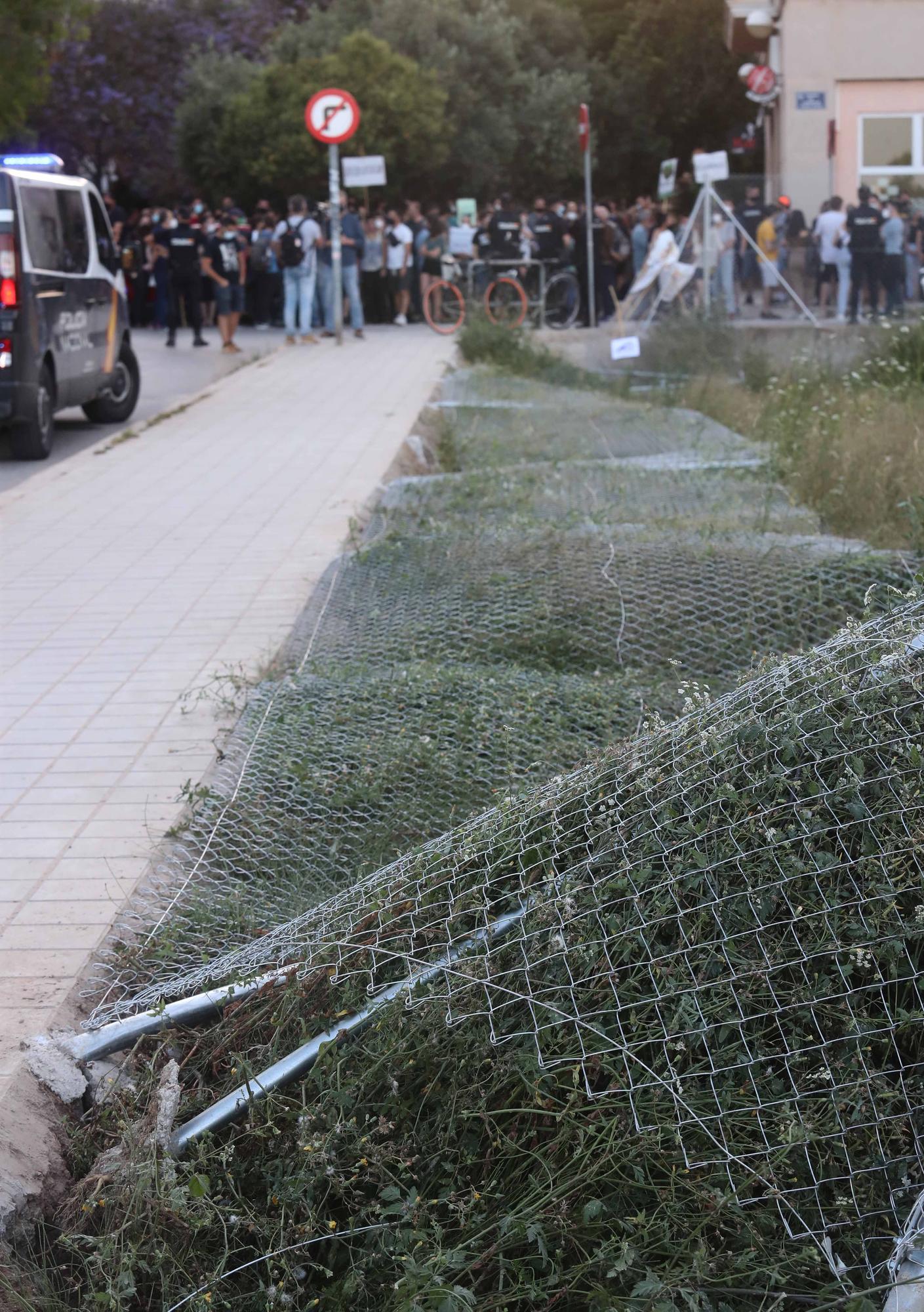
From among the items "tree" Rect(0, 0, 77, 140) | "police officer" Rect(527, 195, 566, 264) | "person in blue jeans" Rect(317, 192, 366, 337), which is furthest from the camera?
"police officer" Rect(527, 195, 566, 264)

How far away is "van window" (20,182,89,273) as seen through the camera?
11141mm

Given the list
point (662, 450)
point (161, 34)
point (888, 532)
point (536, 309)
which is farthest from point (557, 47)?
point (888, 532)

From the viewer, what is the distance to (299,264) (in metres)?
19.5

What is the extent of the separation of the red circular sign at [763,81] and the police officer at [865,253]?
7318 millimetres

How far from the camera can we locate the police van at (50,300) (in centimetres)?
1088

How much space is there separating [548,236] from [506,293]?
1844 millimetres

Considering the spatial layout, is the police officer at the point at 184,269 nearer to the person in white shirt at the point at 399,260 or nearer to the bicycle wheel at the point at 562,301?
the person in white shirt at the point at 399,260

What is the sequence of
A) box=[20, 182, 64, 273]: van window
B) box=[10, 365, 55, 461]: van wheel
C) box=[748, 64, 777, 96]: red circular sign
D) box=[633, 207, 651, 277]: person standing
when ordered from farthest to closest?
box=[748, 64, 777, 96]: red circular sign
box=[633, 207, 651, 277]: person standing
box=[10, 365, 55, 461]: van wheel
box=[20, 182, 64, 273]: van window

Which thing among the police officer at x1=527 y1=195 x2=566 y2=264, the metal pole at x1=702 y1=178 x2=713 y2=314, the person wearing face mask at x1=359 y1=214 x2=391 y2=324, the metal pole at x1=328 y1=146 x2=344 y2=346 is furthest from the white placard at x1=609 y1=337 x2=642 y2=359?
the police officer at x1=527 y1=195 x2=566 y2=264

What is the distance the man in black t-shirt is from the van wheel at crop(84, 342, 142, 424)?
24.6 ft

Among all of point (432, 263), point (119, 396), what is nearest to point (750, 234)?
point (432, 263)

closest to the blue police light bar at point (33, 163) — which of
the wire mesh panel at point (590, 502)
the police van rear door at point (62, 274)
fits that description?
the police van rear door at point (62, 274)

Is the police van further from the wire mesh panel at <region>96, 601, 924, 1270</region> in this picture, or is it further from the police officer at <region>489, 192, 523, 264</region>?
the police officer at <region>489, 192, 523, 264</region>

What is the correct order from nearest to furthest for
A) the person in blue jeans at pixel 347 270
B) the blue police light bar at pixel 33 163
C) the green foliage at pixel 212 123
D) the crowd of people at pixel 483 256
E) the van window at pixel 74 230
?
the blue police light bar at pixel 33 163
the van window at pixel 74 230
the crowd of people at pixel 483 256
the person in blue jeans at pixel 347 270
the green foliage at pixel 212 123
